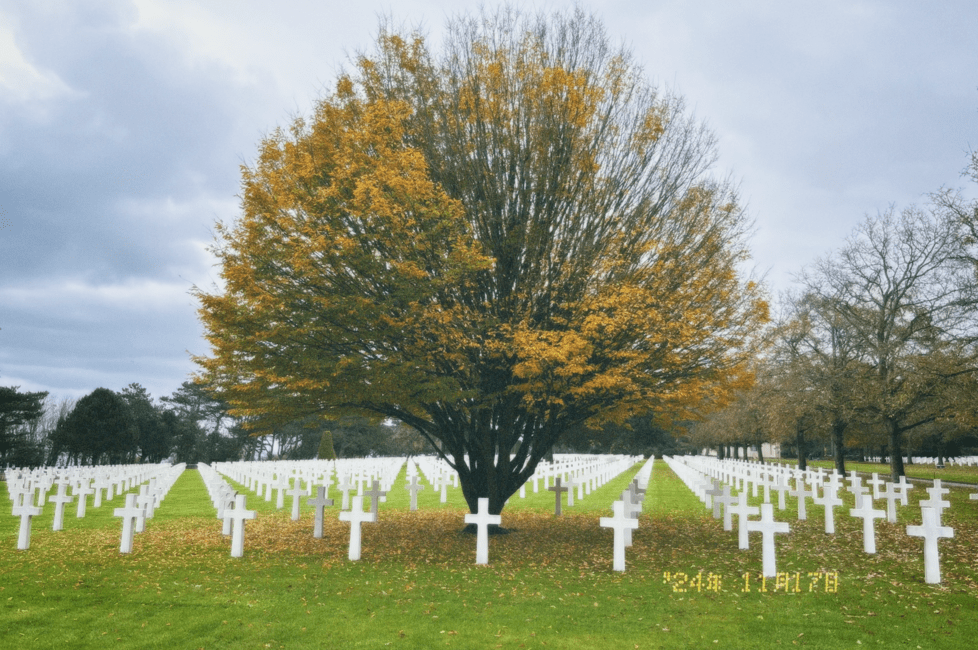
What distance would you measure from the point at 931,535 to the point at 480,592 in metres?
5.90

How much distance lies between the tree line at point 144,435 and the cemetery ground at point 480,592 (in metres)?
4.20

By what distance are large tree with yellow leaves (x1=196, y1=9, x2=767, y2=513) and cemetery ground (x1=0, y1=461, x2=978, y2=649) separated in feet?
8.48

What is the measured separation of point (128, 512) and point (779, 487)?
15.5 m

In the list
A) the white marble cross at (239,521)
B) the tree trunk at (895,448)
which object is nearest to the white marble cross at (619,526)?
the white marble cross at (239,521)

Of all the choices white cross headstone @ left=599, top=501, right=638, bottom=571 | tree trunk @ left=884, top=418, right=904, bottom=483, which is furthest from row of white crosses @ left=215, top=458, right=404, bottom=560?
tree trunk @ left=884, top=418, right=904, bottom=483

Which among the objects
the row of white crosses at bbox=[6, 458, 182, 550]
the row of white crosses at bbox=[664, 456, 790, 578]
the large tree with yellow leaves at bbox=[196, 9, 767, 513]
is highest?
the large tree with yellow leaves at bbox=[196, 9, 767, 513]

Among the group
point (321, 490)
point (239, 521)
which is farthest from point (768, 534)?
point (239, 521)

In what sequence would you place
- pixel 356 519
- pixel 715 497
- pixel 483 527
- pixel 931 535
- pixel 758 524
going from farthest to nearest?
pixel 715 497 → pixel 356 519 → pixel 483 527 → pixel 758 524 → pixel 931 535

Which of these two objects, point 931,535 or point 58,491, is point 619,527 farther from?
point 58,491

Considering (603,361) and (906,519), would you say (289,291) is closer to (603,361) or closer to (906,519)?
(603,361)

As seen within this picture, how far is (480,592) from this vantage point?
8.14 metres

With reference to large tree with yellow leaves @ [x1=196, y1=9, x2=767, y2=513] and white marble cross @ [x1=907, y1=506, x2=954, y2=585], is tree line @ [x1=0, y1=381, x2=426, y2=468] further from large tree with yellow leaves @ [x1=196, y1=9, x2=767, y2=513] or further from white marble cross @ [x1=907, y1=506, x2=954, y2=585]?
white marble cross @ [x1=907, y1=506, x2=954, y2=585]

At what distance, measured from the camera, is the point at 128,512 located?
10.4 metres

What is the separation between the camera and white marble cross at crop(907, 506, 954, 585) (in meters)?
7.95
